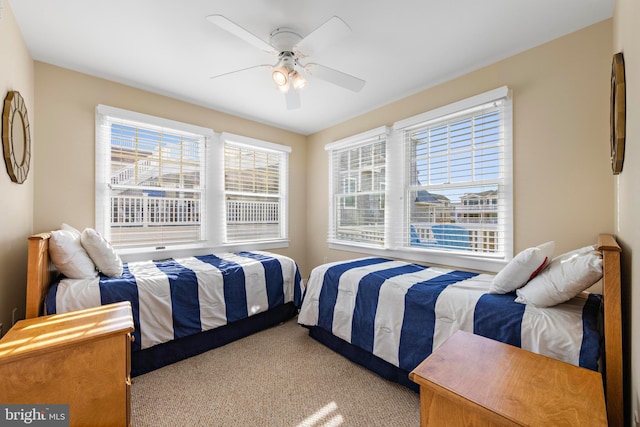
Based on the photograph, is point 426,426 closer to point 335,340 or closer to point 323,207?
point 335,340

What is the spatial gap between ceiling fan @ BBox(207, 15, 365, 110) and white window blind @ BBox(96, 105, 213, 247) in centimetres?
168

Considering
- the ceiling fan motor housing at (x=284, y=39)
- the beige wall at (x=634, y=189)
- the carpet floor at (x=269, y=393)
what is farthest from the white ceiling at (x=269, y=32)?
the carpet floor at (x=269, y=393)

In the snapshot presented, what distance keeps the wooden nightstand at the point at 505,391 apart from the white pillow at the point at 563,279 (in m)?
0.51

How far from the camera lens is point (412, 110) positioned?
10.1 ft

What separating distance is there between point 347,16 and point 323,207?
2.66 meters

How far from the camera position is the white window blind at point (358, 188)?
346 centimetres

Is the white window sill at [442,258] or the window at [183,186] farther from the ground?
the window at [183,186]

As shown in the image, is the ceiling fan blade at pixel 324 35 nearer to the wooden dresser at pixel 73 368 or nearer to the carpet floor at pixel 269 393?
the wooden dresser at pixel 73 368

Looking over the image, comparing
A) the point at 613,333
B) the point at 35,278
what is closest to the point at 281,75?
the point at 35,278

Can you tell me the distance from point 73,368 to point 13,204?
137 cm

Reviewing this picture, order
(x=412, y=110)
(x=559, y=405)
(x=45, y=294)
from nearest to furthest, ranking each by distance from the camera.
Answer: (x=559, y=405)
(x=45, y=294)
(x=412, y=110)

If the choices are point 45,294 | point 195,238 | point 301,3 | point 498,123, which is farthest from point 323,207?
point 45,294

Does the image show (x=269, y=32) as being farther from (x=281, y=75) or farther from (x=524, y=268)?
(x=524, y=268)

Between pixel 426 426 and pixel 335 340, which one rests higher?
pixel 426 426
